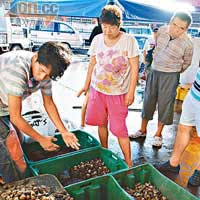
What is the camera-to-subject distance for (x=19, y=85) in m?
1.71

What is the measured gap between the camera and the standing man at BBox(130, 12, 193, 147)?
113 inches

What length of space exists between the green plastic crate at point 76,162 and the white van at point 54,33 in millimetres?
9872

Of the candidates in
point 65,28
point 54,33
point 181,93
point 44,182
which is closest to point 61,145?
point 44,182

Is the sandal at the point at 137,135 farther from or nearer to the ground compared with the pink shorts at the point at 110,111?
nearer to the ground

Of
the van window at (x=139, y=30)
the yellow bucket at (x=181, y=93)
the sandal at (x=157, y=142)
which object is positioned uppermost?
the van window at (x=139, y=30)

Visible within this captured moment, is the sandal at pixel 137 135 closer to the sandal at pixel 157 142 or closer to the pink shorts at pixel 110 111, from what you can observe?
the sandal at pixel 157 142

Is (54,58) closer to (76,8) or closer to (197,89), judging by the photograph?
(197,89)

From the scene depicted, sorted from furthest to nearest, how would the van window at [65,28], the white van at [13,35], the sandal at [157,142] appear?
the van window at [65,28] < the white van at [13,35] < the sandal at [157,142]

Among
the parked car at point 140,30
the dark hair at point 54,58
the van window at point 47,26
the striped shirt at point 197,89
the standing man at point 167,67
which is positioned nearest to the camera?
the dark hair at point 54,58

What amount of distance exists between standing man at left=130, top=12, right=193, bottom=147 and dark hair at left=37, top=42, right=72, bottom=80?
1460 mm

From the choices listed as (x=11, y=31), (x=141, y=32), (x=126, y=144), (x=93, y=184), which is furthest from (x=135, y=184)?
(x=141, y=32)

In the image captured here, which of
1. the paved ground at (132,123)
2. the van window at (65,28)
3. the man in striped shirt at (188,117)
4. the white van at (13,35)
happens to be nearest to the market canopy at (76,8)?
the paved ground at (132,123)

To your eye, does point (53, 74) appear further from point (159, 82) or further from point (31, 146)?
point (159, 82)

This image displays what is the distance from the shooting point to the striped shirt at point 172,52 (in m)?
2.87
